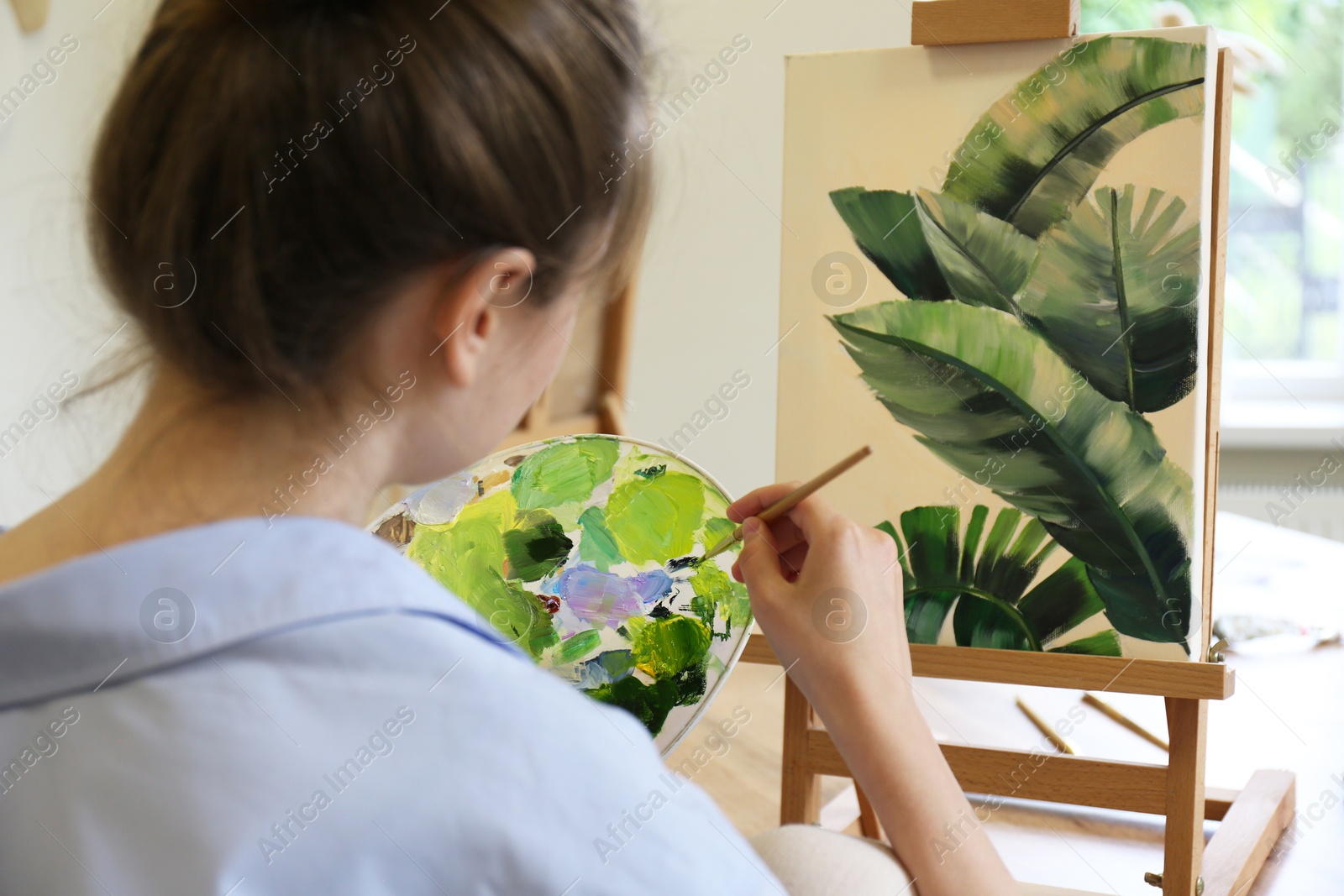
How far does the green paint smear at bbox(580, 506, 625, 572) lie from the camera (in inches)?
35.5

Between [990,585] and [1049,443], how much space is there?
143 millimetres

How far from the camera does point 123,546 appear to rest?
394 mm

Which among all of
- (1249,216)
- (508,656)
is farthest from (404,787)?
(1249,216)

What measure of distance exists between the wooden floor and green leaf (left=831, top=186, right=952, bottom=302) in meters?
0.68

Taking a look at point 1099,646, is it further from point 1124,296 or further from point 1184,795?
point 1124,296

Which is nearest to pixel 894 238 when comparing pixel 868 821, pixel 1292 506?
pixel 868 821

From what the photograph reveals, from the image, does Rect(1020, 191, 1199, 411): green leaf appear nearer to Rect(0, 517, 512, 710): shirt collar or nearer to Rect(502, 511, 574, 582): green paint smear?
Rect(502, 511, 574, 582): green paint smear

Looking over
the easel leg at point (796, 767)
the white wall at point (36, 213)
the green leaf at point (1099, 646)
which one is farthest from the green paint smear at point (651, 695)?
the white wall at point (36, 213)

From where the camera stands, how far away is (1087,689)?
959mm

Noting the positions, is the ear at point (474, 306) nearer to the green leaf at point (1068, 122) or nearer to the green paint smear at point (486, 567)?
the green paint smear at point (486, 567)

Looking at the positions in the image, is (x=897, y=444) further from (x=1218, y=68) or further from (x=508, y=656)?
(x=508, y=656)

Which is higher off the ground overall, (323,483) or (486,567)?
(323,483)

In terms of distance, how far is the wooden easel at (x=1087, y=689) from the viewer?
940 mm

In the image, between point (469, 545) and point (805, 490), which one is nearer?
point (805, 490)
